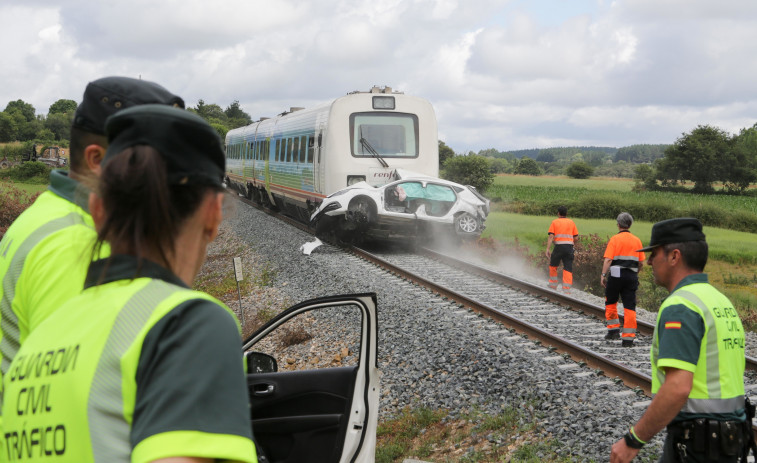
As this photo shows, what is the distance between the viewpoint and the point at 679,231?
358cm

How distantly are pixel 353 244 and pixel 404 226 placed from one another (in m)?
2.00

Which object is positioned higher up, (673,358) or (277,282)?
(673,358)

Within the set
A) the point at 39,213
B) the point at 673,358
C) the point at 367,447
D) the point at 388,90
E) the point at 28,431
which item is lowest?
the point at 367,447

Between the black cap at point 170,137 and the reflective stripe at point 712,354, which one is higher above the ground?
the black cap at point 170,137

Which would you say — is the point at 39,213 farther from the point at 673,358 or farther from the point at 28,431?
the point at 673,358

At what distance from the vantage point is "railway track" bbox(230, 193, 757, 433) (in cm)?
765

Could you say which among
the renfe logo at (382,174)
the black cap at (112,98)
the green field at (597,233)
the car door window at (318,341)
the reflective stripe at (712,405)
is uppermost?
the black cap at (112,98)

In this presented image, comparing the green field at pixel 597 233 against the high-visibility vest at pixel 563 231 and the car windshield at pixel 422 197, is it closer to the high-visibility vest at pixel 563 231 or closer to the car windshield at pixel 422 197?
the car windshield at pixel 422 197

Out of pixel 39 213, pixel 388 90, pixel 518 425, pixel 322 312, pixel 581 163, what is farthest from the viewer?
pixel 581 163

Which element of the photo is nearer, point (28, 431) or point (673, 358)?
point (28, 431)

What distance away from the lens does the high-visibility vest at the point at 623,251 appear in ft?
29.8

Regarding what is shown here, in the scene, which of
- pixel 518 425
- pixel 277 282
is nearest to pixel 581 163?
pixel 277 282

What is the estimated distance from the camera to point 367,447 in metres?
3.45

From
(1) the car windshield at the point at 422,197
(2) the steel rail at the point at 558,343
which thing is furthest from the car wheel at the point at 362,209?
(2) the steel rail at the point at 558,343
